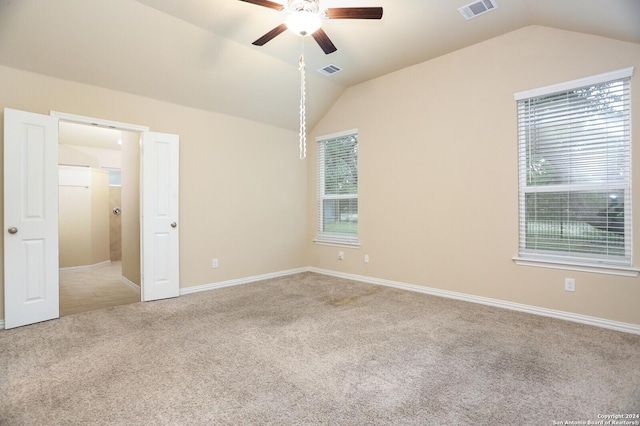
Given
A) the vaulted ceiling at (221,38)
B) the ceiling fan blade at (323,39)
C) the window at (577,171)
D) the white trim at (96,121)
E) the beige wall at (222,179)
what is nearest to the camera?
the ceiling fan blade at (323,39)

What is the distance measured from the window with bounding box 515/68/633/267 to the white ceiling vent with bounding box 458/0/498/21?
0.95 m

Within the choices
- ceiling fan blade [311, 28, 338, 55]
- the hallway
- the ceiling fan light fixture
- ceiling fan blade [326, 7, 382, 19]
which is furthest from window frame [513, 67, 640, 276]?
the hallway

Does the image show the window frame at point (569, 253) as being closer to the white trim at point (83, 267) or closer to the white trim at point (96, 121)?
the white trim at point (96, 121)

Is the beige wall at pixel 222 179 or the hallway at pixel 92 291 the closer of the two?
the beige wall at pixel 222 179

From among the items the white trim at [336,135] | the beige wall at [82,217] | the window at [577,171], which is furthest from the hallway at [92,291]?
the window at [577,171]

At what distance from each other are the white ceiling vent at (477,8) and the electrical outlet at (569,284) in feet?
8.95

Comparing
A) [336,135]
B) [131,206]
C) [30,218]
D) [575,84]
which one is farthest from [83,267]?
[575,84]

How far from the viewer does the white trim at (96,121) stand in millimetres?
3309

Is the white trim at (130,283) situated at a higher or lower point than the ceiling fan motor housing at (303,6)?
lower

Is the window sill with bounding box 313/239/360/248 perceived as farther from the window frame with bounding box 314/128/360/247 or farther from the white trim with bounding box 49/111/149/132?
the white trim with bounding box 49/111/149/132

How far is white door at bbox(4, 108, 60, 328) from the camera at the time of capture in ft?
9.75

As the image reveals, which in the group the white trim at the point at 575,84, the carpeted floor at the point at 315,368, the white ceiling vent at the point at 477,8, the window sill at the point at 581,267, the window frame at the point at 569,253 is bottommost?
the carpeted floor at the point at 315,368

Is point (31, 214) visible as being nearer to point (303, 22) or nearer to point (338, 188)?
point (303, 22)

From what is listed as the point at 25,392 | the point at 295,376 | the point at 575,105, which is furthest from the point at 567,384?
the point at 25,392
